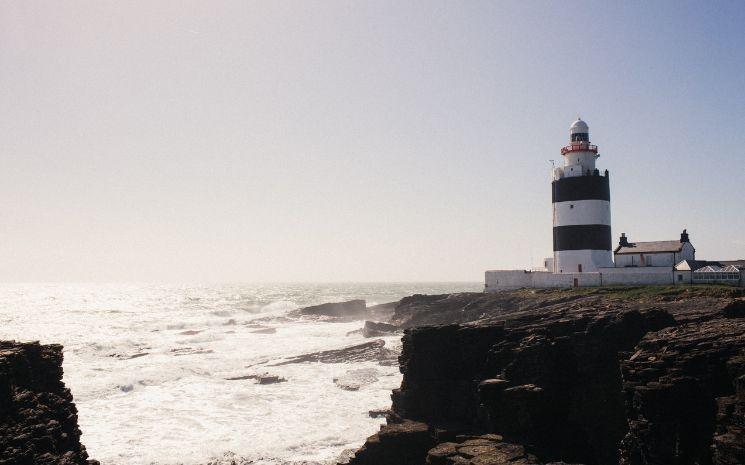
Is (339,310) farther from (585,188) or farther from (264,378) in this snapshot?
(264,378)

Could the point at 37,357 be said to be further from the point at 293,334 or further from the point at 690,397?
the point at 293,334

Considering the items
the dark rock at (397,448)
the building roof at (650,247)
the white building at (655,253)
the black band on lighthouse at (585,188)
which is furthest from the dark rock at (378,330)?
the dark rock at (397,448)

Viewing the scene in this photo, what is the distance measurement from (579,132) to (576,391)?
108ft

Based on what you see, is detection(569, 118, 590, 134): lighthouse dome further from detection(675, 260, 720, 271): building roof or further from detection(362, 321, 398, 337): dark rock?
detection(362, 321, 398, 337): dark rock

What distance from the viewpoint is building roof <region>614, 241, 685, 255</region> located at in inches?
1783

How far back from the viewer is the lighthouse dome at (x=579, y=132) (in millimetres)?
46219

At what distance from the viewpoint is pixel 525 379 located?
17.5 m

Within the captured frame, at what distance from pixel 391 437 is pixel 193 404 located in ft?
53.2

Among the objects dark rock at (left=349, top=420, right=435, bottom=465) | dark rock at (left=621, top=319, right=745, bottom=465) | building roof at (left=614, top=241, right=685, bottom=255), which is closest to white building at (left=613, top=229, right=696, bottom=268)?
building roof at (left=614, top=241, right=685, bottom=255)

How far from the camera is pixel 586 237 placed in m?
44.7

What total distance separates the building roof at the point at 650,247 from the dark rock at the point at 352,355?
2348 centimetres

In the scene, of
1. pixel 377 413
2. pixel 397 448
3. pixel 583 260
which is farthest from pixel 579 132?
pixel 397 448

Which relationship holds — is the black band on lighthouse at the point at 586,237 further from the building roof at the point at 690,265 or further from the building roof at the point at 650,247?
the building roof at the point at 690,265

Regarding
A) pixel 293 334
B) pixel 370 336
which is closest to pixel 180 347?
pixel 293 334
